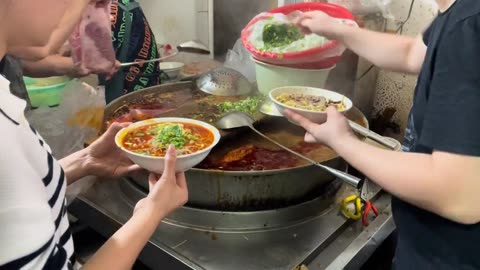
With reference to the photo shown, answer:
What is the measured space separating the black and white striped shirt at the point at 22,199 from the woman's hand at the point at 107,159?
530 mm

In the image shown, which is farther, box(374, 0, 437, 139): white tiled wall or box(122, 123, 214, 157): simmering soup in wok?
box(374, 0, 437, 139): white tiled wall

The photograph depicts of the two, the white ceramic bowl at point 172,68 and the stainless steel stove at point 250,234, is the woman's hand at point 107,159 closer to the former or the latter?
the stainless steel stove at point 250,234

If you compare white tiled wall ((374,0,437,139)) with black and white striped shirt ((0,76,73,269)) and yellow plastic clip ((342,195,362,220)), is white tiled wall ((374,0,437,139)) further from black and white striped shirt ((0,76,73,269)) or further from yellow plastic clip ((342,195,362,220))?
black and white striped shirt ((0,76,73,269))

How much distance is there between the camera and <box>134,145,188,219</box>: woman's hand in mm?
A: 880

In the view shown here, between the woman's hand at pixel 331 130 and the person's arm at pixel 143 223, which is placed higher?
the woman's hand at pixel 331 130

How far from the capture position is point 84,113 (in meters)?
1.52

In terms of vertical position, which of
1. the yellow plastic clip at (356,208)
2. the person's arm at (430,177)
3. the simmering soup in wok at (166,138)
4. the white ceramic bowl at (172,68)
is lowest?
the white ceramic bowl at (172,68)

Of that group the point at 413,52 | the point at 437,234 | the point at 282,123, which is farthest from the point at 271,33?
the point at 437,234

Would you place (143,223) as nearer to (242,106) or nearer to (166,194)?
(166,194)

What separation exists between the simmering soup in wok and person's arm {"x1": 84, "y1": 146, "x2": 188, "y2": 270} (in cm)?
7

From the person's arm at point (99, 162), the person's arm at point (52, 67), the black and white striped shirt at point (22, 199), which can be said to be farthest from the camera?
the person's arm at point (52, 67)

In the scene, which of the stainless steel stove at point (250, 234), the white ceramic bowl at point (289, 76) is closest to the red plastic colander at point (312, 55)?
the white ceramic bowl at point (289, 76)

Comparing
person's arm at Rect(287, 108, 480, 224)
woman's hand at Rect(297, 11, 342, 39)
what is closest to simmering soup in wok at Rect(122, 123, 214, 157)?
person's arm at Rect(287, 108, 480, 224)

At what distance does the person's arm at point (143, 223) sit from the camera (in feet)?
2.51
